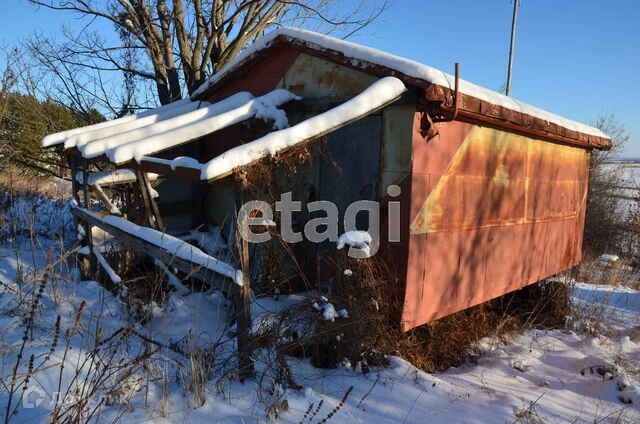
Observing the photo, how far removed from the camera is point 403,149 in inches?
144

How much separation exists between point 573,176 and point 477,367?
384cm

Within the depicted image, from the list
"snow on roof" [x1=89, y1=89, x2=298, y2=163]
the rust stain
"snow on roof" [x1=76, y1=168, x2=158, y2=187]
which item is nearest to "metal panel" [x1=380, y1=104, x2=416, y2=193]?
the rust stain

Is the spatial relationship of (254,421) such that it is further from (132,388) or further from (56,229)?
(56,229)

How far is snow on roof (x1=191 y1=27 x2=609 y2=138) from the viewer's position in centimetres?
341

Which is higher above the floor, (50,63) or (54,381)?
(50,63)

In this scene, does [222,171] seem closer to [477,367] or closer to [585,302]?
[477,367]

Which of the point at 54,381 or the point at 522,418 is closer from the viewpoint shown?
the point at 54,381

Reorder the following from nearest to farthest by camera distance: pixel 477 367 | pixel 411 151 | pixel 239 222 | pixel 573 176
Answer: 1. pixel 239 222
2. pixel 411 151
3. pixel 477 367
4. pixel 573 176

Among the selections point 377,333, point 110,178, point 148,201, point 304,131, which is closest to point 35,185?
point 110,178

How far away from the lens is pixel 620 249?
1545 cm

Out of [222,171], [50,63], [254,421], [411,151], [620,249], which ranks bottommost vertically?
[620,249]

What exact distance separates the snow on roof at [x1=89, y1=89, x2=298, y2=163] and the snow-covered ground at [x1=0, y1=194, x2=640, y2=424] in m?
1.01

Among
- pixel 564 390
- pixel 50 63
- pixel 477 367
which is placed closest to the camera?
pixel 564 390

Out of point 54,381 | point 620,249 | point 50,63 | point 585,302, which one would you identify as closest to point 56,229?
point 50,63
